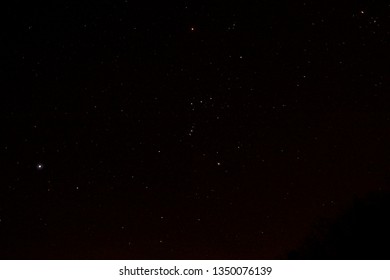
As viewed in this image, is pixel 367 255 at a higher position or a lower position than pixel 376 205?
lower

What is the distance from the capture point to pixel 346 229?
1.88 m
